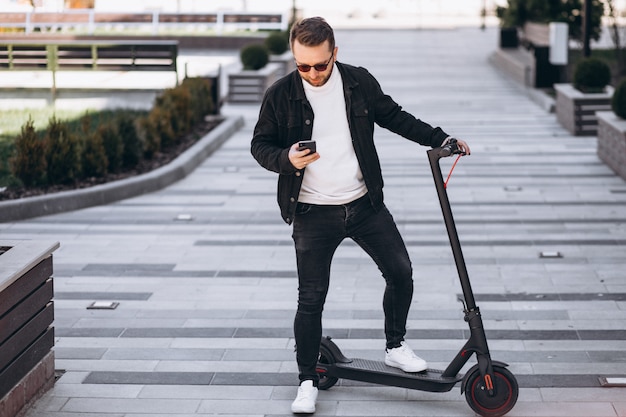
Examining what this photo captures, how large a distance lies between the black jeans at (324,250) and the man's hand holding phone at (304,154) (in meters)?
0.40

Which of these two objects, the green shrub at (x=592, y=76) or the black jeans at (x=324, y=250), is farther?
the green shrub at (x=592, y=76)

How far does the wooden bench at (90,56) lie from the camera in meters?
18.2

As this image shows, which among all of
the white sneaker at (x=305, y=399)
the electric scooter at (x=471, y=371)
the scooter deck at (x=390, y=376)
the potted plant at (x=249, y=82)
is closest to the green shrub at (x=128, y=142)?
the potted plant at (x=249, y=82)

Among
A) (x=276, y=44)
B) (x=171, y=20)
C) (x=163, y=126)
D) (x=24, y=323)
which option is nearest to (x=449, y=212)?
(x=24, y=323)

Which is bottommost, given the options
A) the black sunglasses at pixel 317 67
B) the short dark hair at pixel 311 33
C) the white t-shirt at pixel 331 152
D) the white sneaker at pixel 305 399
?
the white sneaker at pixel 305 399

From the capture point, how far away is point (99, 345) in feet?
20.6

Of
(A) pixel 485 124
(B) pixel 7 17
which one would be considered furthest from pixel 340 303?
(B) pixel 7 17

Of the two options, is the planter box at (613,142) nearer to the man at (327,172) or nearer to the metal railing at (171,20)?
the man at (327,172)

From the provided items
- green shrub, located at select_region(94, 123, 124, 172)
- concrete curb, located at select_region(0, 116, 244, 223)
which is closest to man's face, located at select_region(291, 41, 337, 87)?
Result: concrete curb, located at select_region(0, 116, 244, 223)

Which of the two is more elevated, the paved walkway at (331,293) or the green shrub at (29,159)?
the green shrub at (29,159)

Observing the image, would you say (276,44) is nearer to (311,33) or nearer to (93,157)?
(93,157)

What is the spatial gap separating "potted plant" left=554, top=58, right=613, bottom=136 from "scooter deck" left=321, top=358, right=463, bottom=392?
1031 cm

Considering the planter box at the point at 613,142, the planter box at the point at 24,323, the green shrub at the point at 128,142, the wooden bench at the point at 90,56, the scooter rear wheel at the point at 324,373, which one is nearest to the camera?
the planter box at the point at 24,323

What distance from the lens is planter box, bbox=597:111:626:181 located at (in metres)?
11.5
